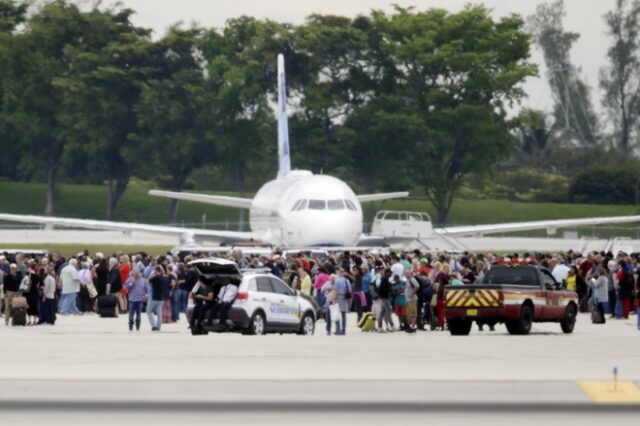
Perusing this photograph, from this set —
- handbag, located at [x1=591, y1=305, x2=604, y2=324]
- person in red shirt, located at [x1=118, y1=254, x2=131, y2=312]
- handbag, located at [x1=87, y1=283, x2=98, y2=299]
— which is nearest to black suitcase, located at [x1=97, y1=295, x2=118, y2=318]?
Answer: person in red shirt, located at [x1=118, y1=254, x2=131, y2=312]

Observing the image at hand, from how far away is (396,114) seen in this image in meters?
109

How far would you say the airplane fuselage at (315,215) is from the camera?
196 feet

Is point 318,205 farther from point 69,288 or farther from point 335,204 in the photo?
point 69,288

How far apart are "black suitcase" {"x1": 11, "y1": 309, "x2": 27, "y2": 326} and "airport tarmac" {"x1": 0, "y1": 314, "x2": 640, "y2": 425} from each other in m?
1.71

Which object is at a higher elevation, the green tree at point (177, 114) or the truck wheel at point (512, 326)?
the green tree at point (177, 114)

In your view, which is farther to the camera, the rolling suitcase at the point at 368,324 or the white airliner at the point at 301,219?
the white airliner at the point at 301,219

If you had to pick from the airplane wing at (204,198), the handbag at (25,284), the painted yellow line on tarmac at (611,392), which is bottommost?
the painted yellow line on tarmac at (611,392)

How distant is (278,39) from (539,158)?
29628 millimetres

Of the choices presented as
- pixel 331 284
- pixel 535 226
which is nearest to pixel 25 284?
pixel 331 284

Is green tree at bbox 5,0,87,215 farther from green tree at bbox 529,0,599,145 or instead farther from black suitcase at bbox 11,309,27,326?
black suitcase at bbox 11,309,27,326

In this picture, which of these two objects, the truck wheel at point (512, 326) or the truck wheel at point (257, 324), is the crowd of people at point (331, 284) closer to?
the truck wheel at point (257, 324)

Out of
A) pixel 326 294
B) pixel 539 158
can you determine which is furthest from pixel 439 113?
pixel 326 294

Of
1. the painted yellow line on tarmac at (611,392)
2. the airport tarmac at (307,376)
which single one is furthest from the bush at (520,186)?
the painted yellow line on tarmac at (611,392)

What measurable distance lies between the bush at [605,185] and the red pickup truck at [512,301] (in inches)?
2978
